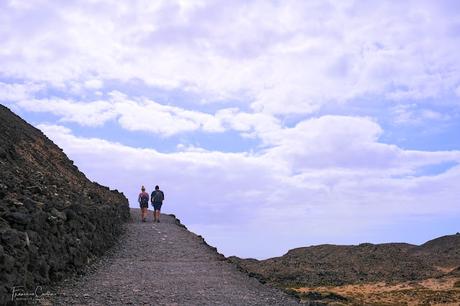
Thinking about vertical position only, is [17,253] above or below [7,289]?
above

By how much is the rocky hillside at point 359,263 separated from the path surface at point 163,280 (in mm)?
22414

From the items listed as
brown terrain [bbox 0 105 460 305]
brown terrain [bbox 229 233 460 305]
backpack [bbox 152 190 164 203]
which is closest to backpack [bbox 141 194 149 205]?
backpack [bbox 152 190 164 203]

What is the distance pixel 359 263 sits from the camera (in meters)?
56.8

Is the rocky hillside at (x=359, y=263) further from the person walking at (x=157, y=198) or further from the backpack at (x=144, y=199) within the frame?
the backpack at (x=144, y=199)

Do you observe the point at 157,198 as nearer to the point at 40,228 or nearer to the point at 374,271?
the point at 40,228

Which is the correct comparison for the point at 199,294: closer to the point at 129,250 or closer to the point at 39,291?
the point at 39,291

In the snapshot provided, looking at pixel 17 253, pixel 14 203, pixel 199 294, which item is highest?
pixel 14 203

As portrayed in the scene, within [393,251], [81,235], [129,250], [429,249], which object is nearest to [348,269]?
[393,251]

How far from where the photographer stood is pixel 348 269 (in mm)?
53312

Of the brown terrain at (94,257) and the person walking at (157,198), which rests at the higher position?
the person walking at (157,198)

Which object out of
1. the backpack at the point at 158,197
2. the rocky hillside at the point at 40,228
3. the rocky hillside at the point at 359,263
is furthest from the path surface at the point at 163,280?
the rocky hillside at the point at 359,263

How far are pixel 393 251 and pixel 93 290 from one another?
54.7 metres

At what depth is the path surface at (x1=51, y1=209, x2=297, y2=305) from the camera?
13070 mm

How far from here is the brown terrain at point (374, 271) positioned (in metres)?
35.7
